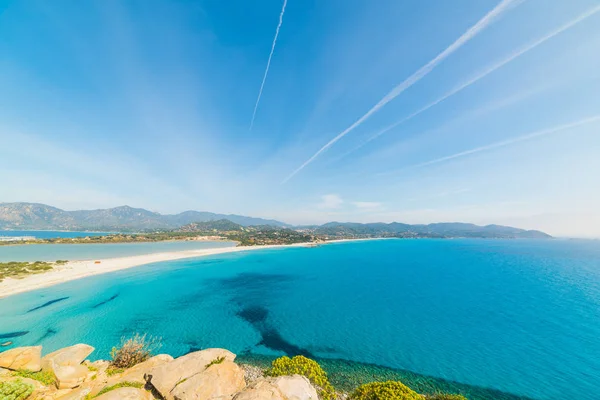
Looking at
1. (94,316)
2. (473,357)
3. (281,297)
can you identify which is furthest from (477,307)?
(94,316)

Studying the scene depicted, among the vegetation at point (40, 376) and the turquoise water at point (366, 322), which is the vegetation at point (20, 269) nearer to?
the turquoise water at point (366, 322)

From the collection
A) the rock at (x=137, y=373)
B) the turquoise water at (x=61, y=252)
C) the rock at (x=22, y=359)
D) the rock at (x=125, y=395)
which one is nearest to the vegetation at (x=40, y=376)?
the rock at (x=22, y=359)

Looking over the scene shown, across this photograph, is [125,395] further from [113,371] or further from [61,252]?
[61,252]

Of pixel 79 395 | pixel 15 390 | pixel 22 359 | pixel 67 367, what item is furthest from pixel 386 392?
pixel 22 359

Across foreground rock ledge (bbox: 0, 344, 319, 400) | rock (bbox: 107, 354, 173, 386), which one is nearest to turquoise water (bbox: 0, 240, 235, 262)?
foreground rock ledge (bbox: 0, 344, 319, 400)

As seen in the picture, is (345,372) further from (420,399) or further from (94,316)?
(94,316)

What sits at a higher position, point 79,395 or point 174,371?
point 79,395

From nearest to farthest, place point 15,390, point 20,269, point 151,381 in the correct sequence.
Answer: point 15,390 < point 151,381 < point 20,269
